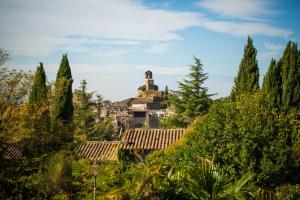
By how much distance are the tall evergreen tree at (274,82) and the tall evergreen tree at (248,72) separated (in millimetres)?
2669

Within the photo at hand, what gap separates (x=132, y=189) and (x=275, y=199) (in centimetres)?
865

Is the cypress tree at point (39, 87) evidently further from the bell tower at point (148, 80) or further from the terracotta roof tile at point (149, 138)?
the bell tower at point (148, 80)

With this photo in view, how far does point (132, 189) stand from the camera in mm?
7730

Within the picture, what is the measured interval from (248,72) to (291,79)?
4.98 meters

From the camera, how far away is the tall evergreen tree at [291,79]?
2455cm

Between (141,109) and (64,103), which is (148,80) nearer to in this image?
(141,109)

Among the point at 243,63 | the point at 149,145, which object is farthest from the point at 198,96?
the point at 149,145

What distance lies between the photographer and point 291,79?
81.4 ft

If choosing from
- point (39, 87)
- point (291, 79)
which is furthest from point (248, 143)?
point (39, 87)

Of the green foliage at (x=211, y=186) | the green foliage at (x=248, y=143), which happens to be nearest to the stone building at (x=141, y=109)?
the green foliage at (x=248, y=143)

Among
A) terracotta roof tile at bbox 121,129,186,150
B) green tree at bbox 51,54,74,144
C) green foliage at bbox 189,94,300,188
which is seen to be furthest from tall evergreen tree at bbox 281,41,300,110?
green tree at bbox 51,54,74,144

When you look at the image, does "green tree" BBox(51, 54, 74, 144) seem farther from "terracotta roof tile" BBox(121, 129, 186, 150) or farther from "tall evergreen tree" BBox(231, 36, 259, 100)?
"tall evergreen tree" BBox(231, 36, 259, 100)

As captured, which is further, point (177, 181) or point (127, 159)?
point (127, 159)

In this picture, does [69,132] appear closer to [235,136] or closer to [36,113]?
[36,113]
